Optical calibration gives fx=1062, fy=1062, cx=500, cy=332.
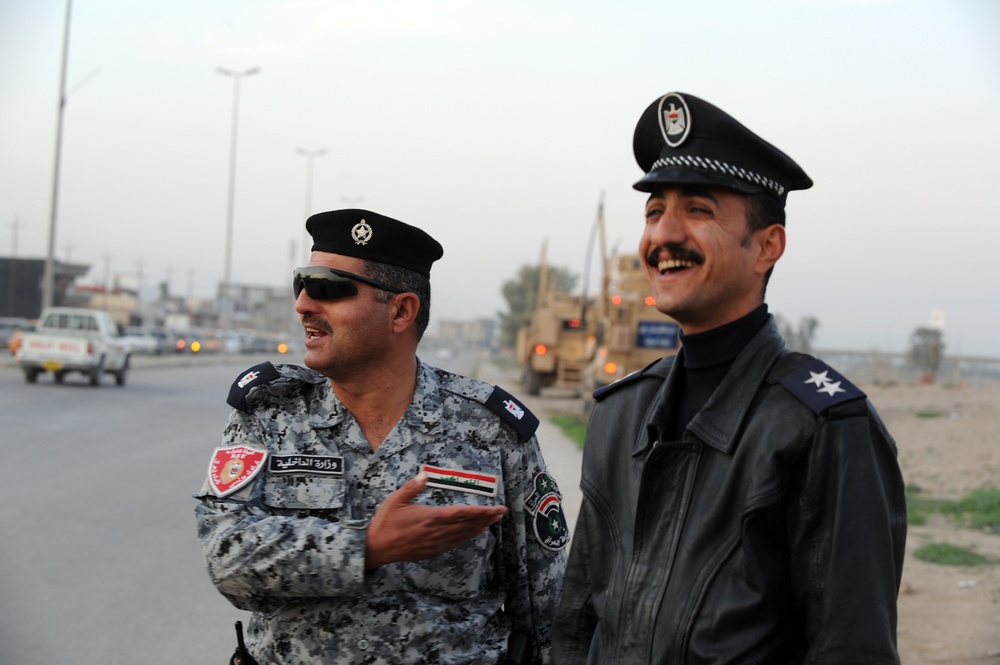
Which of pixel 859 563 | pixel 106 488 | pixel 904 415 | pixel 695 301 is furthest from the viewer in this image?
pixel 904 415

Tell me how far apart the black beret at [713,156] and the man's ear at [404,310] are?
1.12 metres

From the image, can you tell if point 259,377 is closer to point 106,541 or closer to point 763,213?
point 763,213

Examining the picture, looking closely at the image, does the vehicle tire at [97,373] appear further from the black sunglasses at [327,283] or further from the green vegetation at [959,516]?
the black sunglasses at [327,283]

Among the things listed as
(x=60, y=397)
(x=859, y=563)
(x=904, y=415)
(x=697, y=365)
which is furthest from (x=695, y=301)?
(x=904, y=415)

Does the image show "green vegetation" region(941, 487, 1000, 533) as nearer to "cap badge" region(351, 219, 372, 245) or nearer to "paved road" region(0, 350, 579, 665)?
"paved road" region(0, 350, 579, 665)

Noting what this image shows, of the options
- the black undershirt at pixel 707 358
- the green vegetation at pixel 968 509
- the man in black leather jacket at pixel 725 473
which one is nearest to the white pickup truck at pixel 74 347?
the green vegetation at pixel 968 509

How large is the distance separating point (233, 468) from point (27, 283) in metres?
64.4

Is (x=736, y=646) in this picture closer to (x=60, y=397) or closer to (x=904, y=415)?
(x=60, y=397)

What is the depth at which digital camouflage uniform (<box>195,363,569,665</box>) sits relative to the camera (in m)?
2.54

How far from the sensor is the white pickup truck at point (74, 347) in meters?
22.9

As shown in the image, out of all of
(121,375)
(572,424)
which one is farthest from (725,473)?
(121,375)

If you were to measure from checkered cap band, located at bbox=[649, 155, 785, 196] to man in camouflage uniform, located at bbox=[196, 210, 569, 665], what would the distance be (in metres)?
0.92

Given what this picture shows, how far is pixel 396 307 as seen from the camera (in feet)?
10.1

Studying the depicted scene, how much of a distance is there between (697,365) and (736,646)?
549 mm
